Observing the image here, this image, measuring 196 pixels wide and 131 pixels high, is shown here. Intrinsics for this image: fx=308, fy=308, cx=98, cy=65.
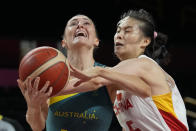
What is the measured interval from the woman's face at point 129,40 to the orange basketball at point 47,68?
1.86 ft

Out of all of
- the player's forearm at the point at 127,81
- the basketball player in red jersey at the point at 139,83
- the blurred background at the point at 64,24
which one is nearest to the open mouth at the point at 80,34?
the basketball player in red jersey at the point at 139,83

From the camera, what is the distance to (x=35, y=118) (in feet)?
8.52

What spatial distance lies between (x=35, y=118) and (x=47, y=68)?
771 mm

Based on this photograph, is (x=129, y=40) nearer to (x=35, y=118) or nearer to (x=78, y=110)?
(x=78, y=110)

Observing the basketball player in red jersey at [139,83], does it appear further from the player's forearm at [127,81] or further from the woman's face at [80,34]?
the woman's face at [80,34]

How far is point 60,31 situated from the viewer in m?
7.05

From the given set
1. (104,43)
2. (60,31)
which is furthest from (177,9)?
(60,31)

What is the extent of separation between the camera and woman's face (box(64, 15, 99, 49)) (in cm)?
284

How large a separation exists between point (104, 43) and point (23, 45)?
5.79 feet

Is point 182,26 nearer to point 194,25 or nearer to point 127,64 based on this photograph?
point 194,25

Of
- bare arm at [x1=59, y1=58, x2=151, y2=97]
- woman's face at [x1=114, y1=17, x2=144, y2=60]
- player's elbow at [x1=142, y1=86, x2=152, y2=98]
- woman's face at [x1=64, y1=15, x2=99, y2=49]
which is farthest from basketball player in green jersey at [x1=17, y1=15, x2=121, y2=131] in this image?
player's elbow at [x1=142, y1=86, x2=152, y2=98]

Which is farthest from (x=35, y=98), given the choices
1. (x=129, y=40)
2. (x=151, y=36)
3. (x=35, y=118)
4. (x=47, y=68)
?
(x=151, y=36)

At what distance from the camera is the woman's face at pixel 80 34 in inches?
112

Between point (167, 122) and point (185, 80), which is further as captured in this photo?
point (185, 80)
